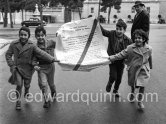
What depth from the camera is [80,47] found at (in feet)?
17.8

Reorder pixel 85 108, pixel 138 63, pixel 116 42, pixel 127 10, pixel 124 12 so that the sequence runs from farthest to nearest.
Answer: pixel 124 12, pixel 127 10, pixel 116 42, pixel 85 108, pixel 138 63

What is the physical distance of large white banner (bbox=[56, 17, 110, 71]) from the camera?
5.31 metres

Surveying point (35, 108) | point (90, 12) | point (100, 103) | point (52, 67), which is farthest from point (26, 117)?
point (90, 12)

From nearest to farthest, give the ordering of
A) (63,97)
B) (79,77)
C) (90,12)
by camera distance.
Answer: (63,97) → (79,77) → (90,12)

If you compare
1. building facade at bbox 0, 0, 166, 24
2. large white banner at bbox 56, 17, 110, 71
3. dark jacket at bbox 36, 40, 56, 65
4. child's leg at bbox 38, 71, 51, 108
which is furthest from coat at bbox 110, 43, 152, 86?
building facade at bbox 0, 0, 166, 24

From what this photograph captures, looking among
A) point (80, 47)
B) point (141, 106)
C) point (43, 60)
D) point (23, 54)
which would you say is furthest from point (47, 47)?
point (141, 106)

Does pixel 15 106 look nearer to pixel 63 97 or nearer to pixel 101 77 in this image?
pixel 63 97

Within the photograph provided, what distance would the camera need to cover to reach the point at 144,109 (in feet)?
18.0

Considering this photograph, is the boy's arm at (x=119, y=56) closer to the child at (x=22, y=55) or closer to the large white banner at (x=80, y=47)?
the large white banner at (x=80, y=47)

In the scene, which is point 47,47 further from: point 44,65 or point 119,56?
point 119,56

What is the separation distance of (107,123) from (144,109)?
0.97 meters

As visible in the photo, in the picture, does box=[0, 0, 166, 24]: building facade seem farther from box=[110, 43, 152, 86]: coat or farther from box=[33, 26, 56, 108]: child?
box=[110, 43, 152, 86]: coat

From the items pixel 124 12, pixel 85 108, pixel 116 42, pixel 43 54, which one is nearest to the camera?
pixel 43 54

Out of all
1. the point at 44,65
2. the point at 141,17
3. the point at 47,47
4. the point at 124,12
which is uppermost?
the point at 141,17
